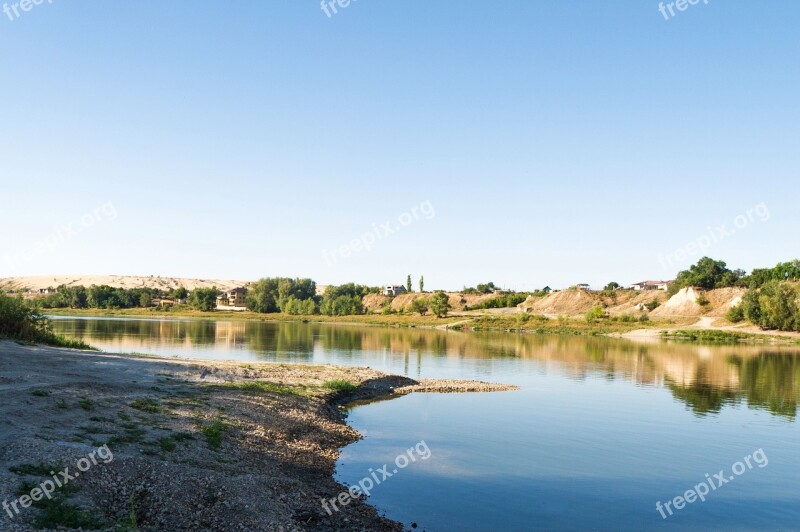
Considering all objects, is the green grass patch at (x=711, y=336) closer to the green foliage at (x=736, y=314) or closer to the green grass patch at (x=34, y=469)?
the green foliage at (x=736, y=314)

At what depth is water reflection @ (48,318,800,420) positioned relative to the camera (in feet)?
155

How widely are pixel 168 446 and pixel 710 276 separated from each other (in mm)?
164332

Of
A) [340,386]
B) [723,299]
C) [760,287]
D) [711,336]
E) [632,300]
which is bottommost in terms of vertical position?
[711,336]

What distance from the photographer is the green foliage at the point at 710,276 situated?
15538 centimetres

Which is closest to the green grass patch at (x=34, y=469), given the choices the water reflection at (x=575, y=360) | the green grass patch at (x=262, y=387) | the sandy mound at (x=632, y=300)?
the green grass patch at (x=262, y=387)

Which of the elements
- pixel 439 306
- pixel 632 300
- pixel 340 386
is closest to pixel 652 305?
pixel 632 300

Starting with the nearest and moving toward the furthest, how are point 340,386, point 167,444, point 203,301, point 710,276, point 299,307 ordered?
1. point 167,444
2. point 340,386
3. point 710,276
4. point 299,307
5. point 203,301

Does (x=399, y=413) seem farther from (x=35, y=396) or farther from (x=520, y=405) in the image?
(x=35, y=396)

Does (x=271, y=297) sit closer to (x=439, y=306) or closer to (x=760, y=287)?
(x=439, y=306)

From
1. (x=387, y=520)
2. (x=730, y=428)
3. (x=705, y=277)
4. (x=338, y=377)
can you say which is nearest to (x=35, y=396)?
(x=387, y=520)

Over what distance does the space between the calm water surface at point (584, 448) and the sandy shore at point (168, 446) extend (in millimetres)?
2481

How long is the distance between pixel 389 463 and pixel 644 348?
77.9 meters

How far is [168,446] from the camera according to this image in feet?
61.1

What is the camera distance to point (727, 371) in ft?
201
